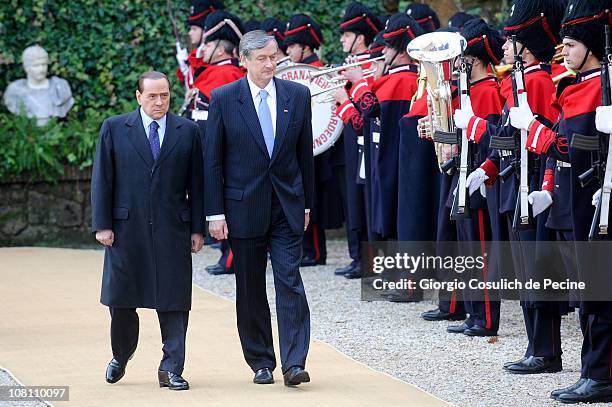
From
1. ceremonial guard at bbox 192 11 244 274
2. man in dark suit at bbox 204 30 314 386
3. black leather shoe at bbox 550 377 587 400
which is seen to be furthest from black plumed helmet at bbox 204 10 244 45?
black leather shoe at bbox 550 377 587 400

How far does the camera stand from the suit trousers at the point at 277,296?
7195 millimetres

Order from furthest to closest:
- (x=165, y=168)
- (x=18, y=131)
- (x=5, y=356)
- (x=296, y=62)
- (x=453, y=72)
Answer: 1. (x=18, y=131)
2. (x=296, y=62)
3. (x=453, y=72)
4. (x=5, y=356)
5. (x=165, y=168)

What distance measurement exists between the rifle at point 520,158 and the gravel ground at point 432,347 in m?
0.89

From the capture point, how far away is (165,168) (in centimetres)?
714

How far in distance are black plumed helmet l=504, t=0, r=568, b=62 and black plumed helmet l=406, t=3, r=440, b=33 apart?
3.46 m

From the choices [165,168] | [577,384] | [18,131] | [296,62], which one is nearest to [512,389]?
[577,384]

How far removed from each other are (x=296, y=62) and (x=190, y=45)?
11.2 feet

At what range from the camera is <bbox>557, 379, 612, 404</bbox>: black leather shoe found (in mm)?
6746

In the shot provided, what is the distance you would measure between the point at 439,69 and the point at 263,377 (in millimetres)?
2483

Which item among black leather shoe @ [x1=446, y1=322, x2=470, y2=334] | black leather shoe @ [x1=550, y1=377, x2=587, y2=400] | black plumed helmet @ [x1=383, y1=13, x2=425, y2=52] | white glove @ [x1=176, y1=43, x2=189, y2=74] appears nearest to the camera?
black leather shoe @ [x1=550, y1=377, x2=587, y2=400]

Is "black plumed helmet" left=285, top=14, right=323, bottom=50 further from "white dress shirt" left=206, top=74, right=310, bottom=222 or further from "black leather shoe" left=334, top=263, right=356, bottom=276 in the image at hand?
"white dress shirt" left=206, top=74, right=310, bottom=222

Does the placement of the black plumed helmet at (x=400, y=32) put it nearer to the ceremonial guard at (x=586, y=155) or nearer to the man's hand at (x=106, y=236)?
the ceremonial guard at (x=586, y=155)

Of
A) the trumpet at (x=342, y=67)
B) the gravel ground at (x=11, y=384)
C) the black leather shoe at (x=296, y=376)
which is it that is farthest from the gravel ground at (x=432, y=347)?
the gravel ground at (x=11, y=384)

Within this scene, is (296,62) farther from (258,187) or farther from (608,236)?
(608,236)
